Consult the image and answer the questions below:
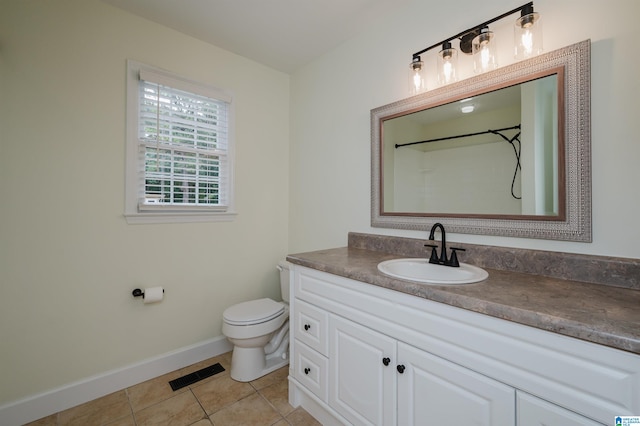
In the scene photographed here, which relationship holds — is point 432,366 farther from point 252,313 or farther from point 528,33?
point 528,33

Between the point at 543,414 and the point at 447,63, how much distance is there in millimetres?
1543

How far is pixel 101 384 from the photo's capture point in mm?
1725

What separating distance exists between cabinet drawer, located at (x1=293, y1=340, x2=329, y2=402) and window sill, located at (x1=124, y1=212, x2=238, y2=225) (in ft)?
3.82

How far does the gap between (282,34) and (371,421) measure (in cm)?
244

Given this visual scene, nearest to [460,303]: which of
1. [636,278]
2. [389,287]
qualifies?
[389,287]

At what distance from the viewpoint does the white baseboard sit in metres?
1.50

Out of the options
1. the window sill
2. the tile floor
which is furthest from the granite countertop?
the window sill

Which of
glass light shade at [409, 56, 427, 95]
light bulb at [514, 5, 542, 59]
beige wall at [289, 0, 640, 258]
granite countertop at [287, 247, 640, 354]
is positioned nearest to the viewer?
granite countertop at [287, 247, 640, 354]

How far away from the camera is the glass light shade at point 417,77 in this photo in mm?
1583

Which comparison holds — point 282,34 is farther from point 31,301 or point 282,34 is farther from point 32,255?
point 31,301

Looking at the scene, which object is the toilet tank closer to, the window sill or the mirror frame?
the window sill

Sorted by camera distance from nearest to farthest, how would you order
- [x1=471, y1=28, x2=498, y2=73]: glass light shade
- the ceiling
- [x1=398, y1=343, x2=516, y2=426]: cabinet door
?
[x1=398, y1=343, x2=516, y2=426]: cabinet door < [x1=471, y1=28, x2=498, y2=73]: glass light shade < the ceiling

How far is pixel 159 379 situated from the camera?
1.89 m

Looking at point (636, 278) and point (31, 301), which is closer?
point (636, 278)
